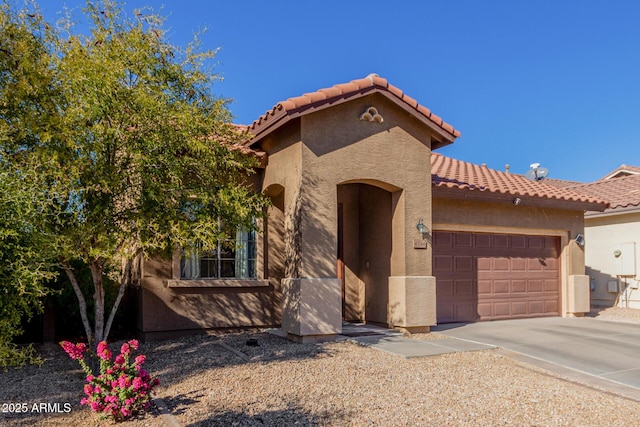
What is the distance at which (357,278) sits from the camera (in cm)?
1295

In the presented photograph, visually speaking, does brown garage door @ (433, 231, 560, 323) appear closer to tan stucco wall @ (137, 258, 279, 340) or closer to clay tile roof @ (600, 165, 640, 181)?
tan stucco wall @ (137, 258, 279, 340)

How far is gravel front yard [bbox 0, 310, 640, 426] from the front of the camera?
A: 589 centimetres

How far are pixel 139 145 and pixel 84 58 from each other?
4.46 feet

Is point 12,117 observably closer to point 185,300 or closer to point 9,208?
point 9,208

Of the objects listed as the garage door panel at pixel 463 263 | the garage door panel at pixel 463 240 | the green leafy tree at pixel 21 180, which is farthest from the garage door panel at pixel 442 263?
the green leafy tree at pixel 21 180

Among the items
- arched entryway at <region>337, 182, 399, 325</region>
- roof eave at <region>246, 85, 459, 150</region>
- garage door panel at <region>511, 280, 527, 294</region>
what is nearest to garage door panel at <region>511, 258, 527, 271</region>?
garage door panel at <region>511, 280, 527, 294</region>

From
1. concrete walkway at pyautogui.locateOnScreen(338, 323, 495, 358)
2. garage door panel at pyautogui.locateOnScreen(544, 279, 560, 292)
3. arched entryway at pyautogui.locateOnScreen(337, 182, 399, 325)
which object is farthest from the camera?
garage door panel at pyautogui.locateOnScreen(544, 279, 560, 292)

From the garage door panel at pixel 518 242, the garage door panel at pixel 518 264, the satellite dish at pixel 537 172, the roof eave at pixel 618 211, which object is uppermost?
the satellite dish at pixel 537 172

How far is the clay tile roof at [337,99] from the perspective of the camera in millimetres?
9883

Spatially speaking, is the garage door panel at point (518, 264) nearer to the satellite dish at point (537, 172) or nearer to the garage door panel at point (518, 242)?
the garage door panel at point (518, 242)

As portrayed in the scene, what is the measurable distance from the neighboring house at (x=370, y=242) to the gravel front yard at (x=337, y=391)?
1.80 m

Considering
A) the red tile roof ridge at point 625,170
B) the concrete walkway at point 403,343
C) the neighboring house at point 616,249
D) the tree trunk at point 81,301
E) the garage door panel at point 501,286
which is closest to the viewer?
the tree trunk at point 81,301

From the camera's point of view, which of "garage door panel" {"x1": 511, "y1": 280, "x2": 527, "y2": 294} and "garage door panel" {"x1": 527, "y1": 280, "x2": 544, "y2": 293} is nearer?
"garage door panel" {"x1": 511, "y1": 280, "x2": 527, "y2": 294}

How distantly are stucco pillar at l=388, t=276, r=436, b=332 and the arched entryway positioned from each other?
0.61m
